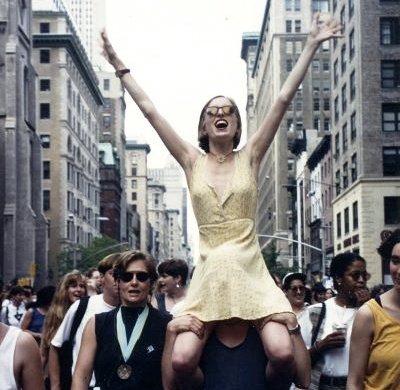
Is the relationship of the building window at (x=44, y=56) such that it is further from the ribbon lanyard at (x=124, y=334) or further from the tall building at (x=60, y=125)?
the ribbon lanyard at (x=124, y=334)

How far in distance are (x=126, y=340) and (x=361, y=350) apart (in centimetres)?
145

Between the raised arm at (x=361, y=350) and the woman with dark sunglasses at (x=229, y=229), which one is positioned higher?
the woman with dark sunglasses at (x=229, y=229)

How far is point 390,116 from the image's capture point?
55.9m

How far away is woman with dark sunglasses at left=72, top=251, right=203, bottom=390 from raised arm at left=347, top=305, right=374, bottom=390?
1.21m

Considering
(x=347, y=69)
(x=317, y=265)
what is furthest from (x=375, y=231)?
(x=317, y=265)

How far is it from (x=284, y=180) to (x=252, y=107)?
227 feet

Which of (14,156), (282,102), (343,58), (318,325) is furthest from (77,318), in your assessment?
(343,58)

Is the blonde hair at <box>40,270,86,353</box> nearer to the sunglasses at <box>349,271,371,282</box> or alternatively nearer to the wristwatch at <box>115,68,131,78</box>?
the sunglasses at <box>349,271,371,282</box>

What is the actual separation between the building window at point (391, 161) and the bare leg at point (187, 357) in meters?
52.2

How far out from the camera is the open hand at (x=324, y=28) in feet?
17.9

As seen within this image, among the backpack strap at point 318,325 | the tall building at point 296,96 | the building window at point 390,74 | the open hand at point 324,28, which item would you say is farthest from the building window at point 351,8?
the tall building at point 296,96

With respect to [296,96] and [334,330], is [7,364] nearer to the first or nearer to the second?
[334,330]

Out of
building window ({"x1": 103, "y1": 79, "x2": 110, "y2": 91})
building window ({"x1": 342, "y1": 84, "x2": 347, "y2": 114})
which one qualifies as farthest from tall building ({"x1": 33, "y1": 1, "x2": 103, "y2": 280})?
building window ({"x1": 103, "y1": 79, "x2": 110, "y2": 91})

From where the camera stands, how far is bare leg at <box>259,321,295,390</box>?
4543 millimetres
